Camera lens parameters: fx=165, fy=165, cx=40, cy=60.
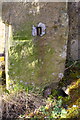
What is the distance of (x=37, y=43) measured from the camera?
3.29 m

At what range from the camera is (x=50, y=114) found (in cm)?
322

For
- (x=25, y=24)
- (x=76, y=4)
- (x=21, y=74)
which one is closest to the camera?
(x=25, y=24)

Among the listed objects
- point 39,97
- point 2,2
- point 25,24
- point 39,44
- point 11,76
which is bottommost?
point 39,97

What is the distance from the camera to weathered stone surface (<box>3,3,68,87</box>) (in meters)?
3.17

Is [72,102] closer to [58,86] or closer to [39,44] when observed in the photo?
[58,86]

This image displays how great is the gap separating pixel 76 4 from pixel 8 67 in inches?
79.6

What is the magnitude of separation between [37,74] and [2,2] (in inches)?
62.7

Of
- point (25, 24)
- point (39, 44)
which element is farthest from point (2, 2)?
point (39, 44)

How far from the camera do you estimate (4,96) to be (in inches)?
137

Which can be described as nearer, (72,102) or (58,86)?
(72,102)

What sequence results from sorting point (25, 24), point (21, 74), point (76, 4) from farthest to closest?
point (76, 4)
point (21, 74)
point (25, 24)

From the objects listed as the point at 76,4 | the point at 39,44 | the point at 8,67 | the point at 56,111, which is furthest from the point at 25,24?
the point at 56,111

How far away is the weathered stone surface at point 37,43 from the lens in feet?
10.4

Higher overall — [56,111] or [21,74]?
[21,74]
